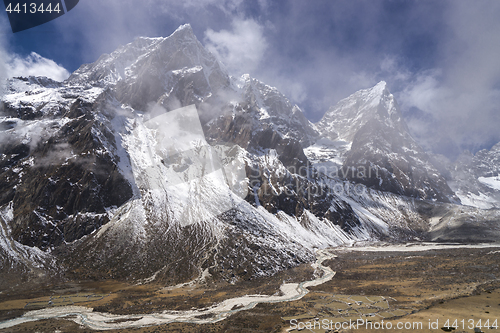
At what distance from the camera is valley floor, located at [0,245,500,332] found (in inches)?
1903

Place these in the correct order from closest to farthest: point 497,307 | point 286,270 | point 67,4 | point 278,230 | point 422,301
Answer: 1. point 67,4
2. point 497,307
3. point 422,301
4. point 286,270
5. point 278,230

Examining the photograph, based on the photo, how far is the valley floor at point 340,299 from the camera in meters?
48.3

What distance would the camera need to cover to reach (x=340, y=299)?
7112 cm

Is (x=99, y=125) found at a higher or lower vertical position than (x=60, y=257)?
higher

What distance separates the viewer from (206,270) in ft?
378

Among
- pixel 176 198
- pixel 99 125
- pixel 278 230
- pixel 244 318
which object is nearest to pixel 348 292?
pixel 244 318

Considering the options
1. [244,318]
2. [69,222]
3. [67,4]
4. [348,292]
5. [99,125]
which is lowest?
[348,292]

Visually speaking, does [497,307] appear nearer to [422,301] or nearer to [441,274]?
[422,301]

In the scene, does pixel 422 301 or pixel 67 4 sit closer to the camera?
pixel 67 4

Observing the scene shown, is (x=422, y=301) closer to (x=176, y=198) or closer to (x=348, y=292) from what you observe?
(x=348, y=292)

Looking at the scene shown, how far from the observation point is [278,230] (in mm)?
165375

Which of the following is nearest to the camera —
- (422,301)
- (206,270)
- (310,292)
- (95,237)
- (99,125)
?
(422,301)

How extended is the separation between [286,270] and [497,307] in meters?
85.1

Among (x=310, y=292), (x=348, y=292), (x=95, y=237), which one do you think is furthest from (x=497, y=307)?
(x=95, y=237)
